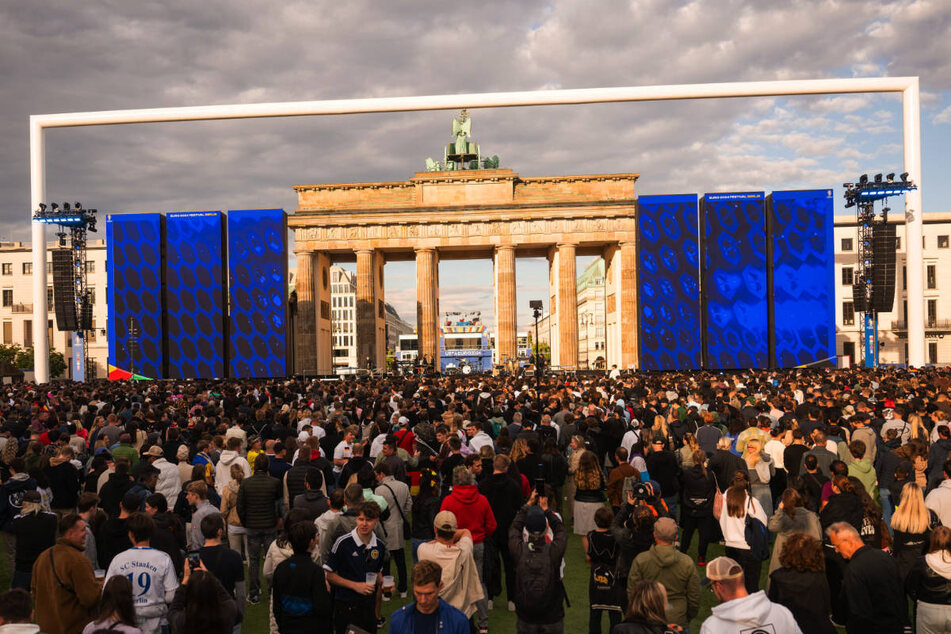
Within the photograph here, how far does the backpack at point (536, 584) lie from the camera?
6551 mm

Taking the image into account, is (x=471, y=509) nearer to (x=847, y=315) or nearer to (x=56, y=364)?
(x=847, y=315)

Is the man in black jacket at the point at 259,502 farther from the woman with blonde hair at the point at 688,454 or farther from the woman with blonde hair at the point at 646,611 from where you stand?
the woman with blonde hair at the point at 688,454

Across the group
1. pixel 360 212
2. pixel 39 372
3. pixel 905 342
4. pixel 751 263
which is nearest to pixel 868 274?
pixel 751 263

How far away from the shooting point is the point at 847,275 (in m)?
74.8

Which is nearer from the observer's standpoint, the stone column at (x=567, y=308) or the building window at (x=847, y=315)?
the stone column at (x=567, y=308)

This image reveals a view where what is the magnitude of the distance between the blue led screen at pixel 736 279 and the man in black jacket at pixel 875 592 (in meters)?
48.7

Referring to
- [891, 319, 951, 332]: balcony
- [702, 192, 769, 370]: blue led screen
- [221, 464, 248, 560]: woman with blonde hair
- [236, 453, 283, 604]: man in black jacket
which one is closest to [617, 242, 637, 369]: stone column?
[702, 192, 769, 370]: blue led screen

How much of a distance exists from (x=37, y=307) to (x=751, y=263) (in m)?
47.7

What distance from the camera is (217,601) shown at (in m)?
5.23

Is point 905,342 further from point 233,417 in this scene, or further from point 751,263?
point 233,417

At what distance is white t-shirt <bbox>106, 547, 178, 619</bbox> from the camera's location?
6055mm

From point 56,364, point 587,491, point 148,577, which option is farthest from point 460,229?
point 148,577

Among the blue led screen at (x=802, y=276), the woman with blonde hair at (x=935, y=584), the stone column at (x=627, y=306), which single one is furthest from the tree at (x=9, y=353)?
the woman with blonde hair at (x=935, y=584)

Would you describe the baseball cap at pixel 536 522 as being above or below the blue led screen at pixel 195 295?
below
